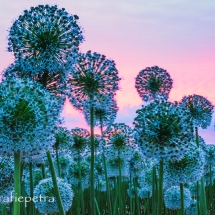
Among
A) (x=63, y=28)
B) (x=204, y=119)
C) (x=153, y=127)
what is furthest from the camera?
(x=204, y=119)

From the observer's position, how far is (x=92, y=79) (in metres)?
6.55

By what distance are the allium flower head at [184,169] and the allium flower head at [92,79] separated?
56.0 inches

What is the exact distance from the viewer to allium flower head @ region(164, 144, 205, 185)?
6466 millimetres

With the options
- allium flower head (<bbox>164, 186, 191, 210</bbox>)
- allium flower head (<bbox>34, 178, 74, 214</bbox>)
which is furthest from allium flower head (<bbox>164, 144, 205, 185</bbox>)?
allium flower head (<bbox>164, 186, 191, 210</bbox>)

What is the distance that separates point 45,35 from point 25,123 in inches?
72.4

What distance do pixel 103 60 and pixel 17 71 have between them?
1713 millimetres

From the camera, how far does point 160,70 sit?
911cm

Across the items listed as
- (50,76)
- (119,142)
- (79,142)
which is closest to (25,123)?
(50,76)

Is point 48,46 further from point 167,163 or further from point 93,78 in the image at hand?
point 167,163

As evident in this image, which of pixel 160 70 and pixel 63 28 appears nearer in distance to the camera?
pixel 63 28

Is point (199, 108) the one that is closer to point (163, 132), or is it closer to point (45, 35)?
point (163, 132)

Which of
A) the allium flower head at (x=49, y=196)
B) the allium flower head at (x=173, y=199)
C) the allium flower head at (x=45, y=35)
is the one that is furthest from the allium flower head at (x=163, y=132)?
the allium flower head at (x=173, y=199)

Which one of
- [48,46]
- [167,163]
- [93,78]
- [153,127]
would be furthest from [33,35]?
[167,163]

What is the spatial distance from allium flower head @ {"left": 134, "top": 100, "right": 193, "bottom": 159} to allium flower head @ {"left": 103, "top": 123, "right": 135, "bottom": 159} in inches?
148
